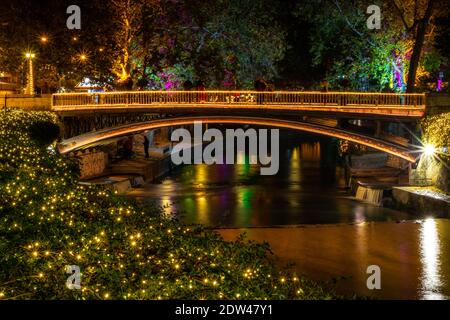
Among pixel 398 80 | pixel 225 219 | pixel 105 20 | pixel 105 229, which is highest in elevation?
pixel 105 20

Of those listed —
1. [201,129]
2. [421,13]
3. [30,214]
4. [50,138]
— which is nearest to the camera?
[30,214]

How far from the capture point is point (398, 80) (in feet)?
167

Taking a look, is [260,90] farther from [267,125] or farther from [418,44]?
[418,44]

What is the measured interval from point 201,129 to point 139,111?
31053mm

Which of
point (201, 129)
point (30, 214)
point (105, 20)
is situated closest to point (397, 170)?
point (105, 20)

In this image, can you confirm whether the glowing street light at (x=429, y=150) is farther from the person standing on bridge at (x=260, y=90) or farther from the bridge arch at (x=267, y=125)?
the person standing on bridge at (x=260, y=90)

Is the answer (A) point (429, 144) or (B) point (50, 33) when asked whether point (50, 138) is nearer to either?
(B) point (50, 33)

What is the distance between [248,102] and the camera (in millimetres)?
39312

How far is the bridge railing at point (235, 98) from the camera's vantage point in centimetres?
3825

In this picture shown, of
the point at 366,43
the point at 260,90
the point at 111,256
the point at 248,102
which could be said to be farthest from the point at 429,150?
the point at 111,256

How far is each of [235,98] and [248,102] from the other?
1.21 m

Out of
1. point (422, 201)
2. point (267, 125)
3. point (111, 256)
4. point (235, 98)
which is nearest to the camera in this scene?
point (111, 256)

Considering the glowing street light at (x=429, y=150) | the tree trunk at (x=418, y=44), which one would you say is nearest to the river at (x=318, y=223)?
the glowing street light at (x=429, y=150)

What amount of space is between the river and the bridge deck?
15.5ft
